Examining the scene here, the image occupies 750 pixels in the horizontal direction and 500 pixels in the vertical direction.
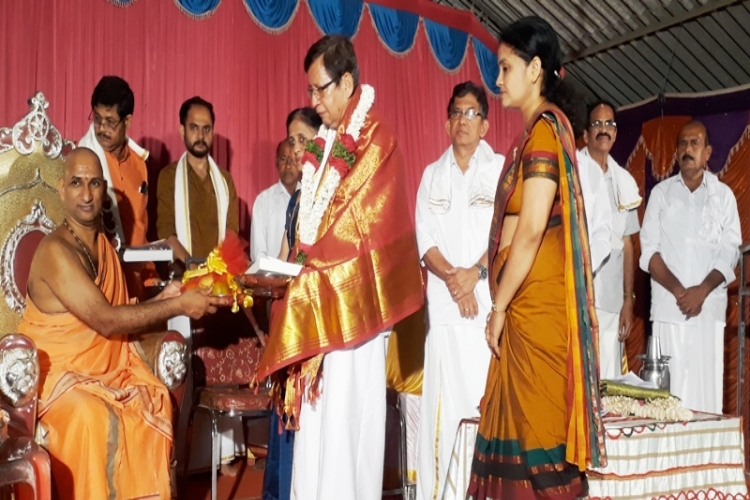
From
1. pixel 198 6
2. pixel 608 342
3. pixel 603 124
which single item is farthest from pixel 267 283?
pixel 198 6

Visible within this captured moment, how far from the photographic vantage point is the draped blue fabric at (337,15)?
7836 millimetres

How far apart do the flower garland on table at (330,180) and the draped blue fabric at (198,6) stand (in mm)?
4132

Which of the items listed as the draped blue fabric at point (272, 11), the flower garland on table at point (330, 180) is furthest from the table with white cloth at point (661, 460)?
the draped blue fabric at point (272, 11)

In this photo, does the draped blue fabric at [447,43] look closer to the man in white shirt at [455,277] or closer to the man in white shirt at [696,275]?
the man in white shirt at [696,275]

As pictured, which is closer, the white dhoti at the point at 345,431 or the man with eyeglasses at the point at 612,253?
the white dhoti at the point at 345,431

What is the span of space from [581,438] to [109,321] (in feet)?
6.10

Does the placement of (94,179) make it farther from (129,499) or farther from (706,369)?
(706,369)

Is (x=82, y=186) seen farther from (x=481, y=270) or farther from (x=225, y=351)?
(x=481, y=270)

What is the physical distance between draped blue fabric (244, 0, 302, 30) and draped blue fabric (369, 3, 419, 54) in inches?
45.2

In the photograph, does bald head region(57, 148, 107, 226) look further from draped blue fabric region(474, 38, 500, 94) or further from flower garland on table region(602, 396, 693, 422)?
draped blue fabric region(474, 38, 500, 94)

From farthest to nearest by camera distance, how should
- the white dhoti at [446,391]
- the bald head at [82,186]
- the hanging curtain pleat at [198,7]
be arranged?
the hanging curtain pleat at [198,7]
the white dhoti at [446,391]
the bald head at [82,186]

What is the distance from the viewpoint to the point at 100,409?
308cm

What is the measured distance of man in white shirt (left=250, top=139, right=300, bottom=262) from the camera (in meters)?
5.81

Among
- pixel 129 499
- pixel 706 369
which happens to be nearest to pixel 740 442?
pixel 706 369
